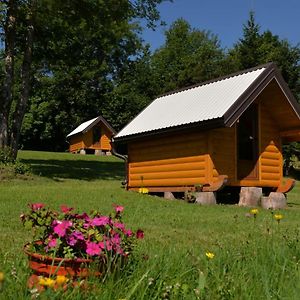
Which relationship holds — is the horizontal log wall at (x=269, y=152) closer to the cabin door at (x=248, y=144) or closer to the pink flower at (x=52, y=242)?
the cabin door at (x=248, y=144)

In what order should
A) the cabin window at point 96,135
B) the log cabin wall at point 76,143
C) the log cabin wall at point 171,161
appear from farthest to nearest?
the cabin window at point 96,135 < the log cabin wall at point 76,143 < the log cabin wall at point 171,161

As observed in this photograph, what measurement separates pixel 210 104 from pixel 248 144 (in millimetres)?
2241

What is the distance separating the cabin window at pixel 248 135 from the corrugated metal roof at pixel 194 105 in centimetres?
119

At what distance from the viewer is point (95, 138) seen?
48812 millimetres

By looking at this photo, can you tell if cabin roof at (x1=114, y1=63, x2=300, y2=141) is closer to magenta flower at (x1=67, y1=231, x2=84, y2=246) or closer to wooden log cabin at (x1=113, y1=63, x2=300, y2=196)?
wooden log cabin at (x1=113, y1=63, x2=300, y2=196)

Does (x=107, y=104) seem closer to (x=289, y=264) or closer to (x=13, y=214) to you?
(x=13, y=214)

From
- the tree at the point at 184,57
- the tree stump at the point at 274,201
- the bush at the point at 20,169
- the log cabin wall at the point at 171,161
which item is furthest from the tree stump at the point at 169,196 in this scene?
the tree at the point at 184,57

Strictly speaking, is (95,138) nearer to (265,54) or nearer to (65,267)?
(265,54)

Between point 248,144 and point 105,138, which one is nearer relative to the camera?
point 248,144

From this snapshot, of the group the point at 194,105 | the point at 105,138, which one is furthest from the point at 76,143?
the point at 194,105

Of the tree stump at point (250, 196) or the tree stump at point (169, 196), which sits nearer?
the tree stump at point (250, 196)

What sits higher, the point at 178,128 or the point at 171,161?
the point at 178,128

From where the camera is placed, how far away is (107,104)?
55344 mm

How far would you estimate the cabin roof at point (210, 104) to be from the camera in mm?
13740
